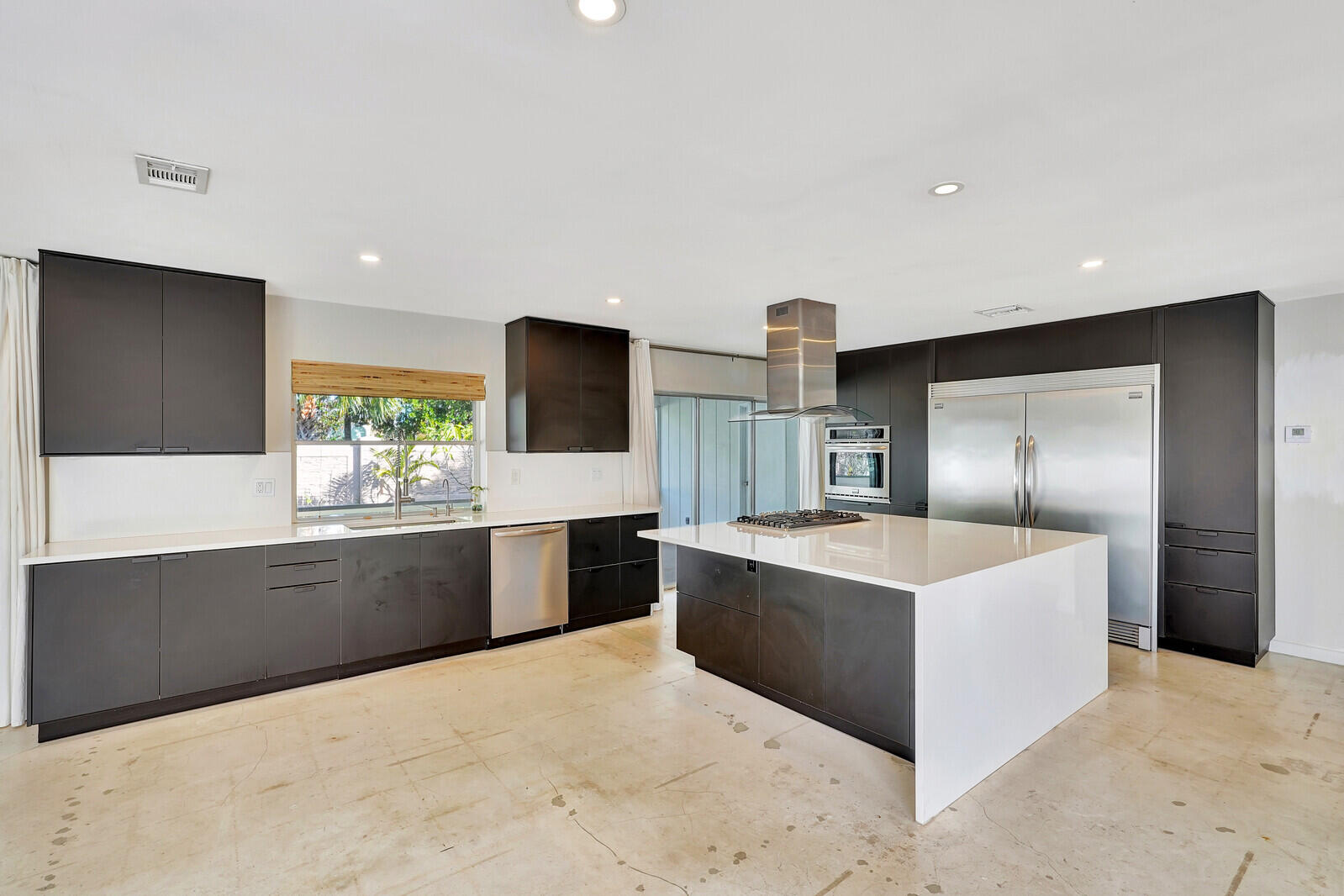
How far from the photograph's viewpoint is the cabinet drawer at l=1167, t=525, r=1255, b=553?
3.86 metres

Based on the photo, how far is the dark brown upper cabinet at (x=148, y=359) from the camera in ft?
10.1

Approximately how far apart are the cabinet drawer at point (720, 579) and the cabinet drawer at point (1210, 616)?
120 inches

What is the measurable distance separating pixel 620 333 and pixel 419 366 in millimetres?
1586

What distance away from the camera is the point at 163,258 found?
3156mm

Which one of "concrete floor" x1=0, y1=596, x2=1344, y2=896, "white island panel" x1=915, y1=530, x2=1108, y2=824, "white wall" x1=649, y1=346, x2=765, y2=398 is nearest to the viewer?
"concrete floor" x1=0, y1=596, x2=1344, y2=896

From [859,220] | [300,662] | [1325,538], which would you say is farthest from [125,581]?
[1325,538]

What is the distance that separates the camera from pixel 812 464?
6.82 m

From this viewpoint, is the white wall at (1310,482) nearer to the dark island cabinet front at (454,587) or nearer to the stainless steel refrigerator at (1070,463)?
the stainless steel refrigerator at (1070,463)

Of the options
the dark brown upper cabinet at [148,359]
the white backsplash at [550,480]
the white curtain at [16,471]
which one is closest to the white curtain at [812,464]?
the white backsplash at [550,480]

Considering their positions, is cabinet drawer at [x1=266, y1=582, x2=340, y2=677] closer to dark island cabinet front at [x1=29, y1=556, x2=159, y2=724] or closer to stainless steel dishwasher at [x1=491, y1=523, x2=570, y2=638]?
dark island cabinet front at [x1=29, y1=556, x2=159, y2=724]

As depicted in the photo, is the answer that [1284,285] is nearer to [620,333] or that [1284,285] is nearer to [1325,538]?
[1325,538]

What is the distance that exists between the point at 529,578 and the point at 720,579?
1.55 metres

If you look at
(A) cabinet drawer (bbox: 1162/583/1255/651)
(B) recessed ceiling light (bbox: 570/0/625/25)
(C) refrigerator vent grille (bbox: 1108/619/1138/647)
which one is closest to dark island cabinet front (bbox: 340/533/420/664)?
(B) recessed ceiling light (bbox: 570/0/625/25)

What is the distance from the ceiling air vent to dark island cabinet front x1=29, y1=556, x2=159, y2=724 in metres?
1.94
